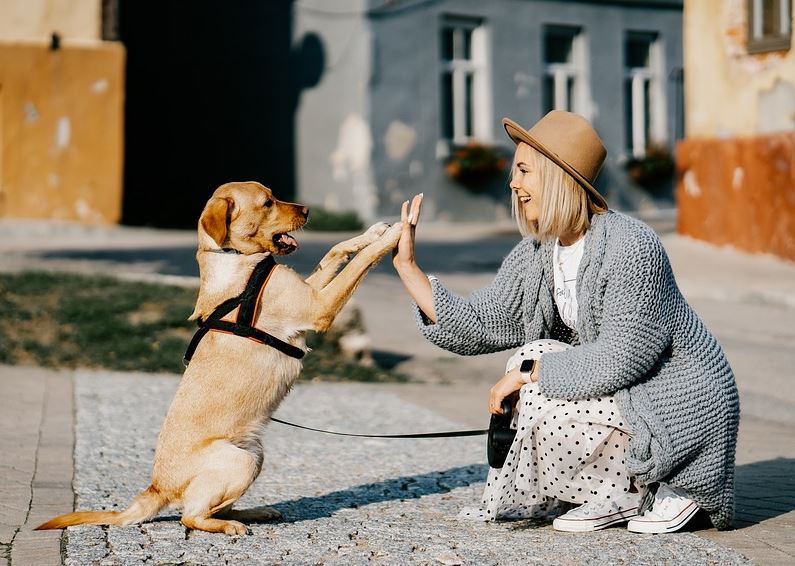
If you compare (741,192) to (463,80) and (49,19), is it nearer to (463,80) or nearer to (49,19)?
(463,80)

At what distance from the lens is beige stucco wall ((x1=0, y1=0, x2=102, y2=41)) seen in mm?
19156

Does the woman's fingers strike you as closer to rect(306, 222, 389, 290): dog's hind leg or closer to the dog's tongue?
rect(306, 222, 389, 290): dog's hind leg

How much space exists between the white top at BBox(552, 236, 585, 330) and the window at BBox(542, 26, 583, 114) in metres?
19.2

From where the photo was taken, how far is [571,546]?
4414mm

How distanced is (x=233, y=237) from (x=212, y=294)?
270 millimetres

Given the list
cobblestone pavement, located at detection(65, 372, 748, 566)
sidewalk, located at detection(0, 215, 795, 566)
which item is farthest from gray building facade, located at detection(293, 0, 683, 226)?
cobblestone pavement, located at detection(65, 372, 748, 566)

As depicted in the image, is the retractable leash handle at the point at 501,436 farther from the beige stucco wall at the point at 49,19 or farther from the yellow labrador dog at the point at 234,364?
the beige stucco wall at the point at 49,19

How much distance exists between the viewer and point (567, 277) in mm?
4781

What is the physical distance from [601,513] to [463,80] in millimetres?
18795

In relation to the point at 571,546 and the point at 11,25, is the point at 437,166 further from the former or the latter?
the point at 571,546

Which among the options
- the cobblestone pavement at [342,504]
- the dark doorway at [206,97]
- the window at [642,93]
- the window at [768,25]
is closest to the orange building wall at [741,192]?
the window at [768,25]

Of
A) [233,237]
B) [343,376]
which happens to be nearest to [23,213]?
[343,376]

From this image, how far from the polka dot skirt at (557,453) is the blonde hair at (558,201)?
48 cm

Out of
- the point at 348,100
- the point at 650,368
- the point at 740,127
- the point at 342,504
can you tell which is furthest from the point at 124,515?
the point at 348,100
